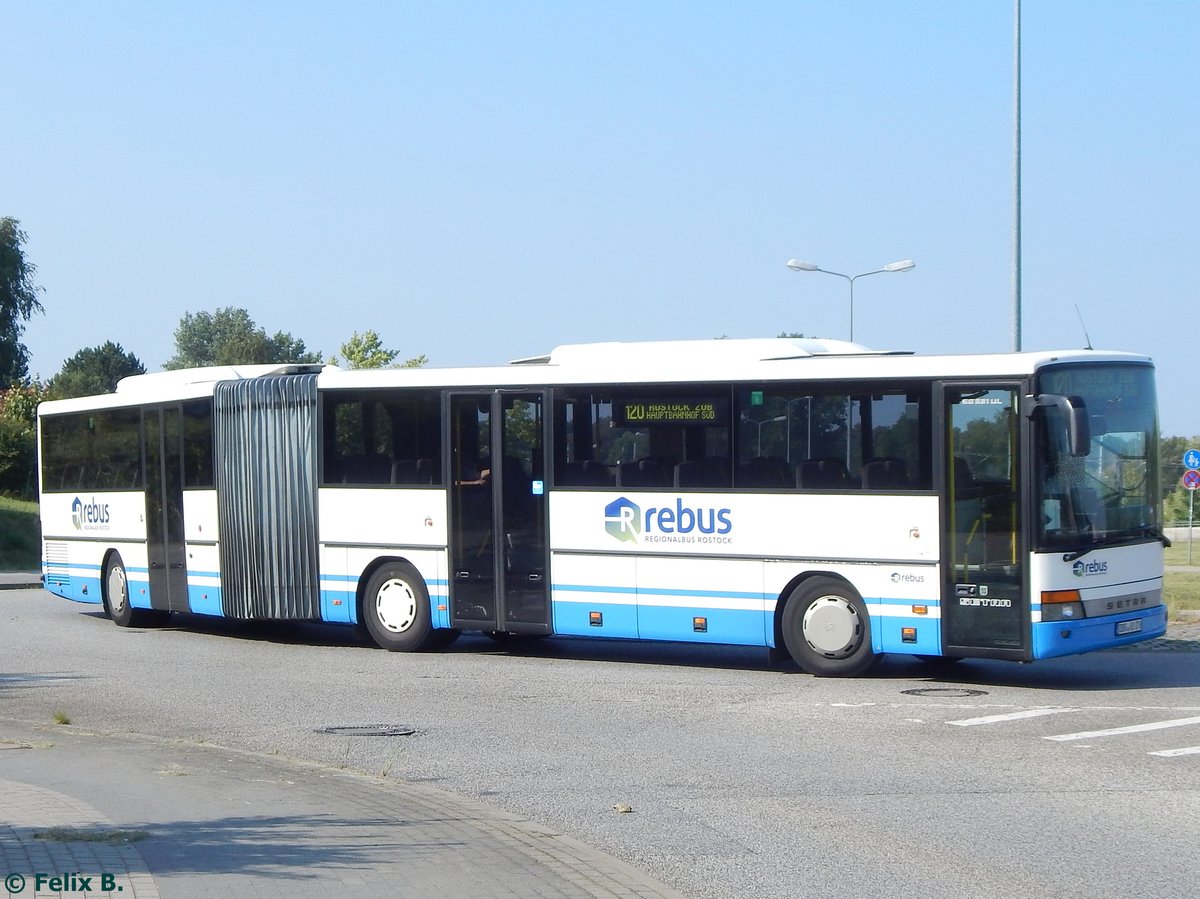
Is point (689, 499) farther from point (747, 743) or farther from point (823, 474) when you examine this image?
point (747, 743)

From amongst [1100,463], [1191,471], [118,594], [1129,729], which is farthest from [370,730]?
[1191,471]

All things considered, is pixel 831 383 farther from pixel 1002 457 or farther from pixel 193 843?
pixel 193 843

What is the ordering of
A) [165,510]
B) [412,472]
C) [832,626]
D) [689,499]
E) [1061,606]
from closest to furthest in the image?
[1061,606] < [832,626] < [689,499] < [412,472] < [165,510]

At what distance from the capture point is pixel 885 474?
14.3 meters

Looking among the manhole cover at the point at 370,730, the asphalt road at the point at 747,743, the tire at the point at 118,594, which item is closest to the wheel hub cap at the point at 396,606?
the asphalt road at the point at 747,743

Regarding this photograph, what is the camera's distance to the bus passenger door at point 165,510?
2000 cm

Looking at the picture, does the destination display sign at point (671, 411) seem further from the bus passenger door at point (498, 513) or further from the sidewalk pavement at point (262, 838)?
the sidewalk pavement at point (262, 838)

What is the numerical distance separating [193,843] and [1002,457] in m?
8.65

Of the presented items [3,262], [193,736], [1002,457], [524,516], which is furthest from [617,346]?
[3,262]

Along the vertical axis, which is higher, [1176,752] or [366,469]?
[366,469]

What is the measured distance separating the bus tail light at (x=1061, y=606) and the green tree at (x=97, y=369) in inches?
4141

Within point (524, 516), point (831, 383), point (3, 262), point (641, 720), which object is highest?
point (3, 262)

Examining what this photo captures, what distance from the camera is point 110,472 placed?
70.0ft

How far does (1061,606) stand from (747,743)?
3803mm
